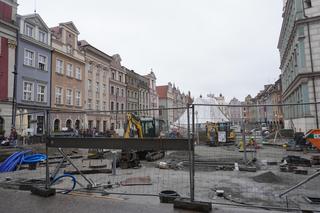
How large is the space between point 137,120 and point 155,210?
10640 millimetres

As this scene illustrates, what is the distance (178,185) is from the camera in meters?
8.17

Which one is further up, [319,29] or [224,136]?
[319,29]

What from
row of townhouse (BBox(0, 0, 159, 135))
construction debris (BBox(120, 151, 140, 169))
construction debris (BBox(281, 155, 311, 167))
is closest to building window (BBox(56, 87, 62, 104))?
row of townhouse (BBox(0, 0, 159, 135))

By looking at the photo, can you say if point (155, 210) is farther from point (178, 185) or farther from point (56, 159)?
point (56, 159)

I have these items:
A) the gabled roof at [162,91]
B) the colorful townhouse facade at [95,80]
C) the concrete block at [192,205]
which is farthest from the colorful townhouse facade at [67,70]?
the gabled roof at [162,91]

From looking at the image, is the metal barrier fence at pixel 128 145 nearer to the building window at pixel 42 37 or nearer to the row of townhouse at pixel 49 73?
the row of townhouse at pixel 49 73

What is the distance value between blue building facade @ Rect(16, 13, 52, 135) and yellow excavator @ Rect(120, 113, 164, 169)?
1460 centimetres

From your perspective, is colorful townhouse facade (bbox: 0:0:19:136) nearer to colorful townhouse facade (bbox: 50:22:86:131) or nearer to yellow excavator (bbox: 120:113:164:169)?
colorful townhouse facade (bbox: 50:22:86:131)

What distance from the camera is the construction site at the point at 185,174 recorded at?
200 inches

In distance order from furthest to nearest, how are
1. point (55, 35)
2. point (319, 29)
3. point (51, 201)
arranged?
point (55, 35) < point (319, 29) < point (51, 201)

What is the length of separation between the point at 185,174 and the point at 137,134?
5466 millimetres

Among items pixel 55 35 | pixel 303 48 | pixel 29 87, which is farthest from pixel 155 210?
pixel 55 35

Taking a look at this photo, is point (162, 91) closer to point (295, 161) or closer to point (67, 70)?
point (67, 70)

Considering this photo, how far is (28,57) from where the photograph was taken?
27.7 m
